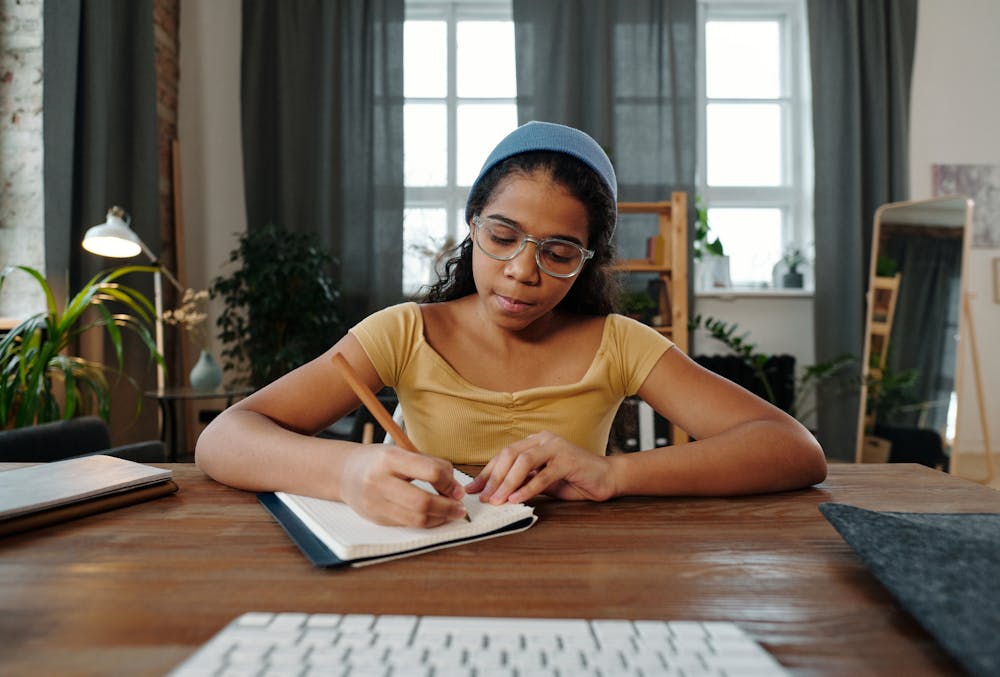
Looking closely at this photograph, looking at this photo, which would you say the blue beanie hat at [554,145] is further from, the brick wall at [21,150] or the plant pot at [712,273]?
the plant pot at [712,273]

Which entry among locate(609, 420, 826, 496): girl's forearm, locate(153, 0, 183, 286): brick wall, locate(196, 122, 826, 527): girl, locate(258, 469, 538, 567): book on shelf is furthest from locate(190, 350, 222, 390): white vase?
locate(609, 420, 826, 496): girl's forearm

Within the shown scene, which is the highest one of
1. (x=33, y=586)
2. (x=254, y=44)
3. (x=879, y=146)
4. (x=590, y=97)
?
(x=254, y=44)

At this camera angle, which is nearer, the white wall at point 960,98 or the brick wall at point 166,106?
the brick wall at point 166,106

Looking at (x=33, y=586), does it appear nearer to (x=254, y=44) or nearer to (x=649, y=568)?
(x=649, y=568)

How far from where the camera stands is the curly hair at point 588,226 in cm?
106

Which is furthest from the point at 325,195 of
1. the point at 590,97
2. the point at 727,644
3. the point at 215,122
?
the point at 727,644

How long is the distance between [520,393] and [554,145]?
0.40 m

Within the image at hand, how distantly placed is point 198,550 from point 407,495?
0.62 feet

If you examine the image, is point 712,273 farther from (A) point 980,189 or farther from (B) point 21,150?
(B) point 21,150

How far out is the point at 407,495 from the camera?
0.65 metres

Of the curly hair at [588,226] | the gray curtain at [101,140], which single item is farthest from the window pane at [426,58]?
the curly hair at [588,226]

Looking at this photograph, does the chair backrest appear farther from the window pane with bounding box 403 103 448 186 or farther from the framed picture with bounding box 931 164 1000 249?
the framed picture with bounding box 931 164 1000 249

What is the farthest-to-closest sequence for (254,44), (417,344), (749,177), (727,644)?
(749,177)
(254,44)
(417,344)
(727,644)

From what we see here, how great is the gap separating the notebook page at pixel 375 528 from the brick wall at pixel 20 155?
2791mm
